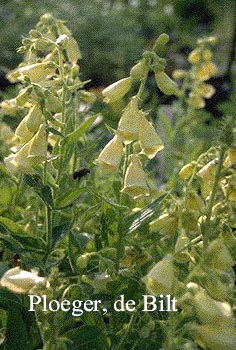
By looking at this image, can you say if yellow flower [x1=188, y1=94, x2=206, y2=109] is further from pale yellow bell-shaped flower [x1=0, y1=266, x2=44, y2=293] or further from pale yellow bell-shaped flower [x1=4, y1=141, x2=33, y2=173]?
pale yellow bell-shaped flower [x1=0, y1=266, x2=44, y2=293]

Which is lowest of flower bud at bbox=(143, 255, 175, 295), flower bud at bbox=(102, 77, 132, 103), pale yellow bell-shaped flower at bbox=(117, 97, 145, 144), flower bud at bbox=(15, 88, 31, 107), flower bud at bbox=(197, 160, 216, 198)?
flower bud at bbox=(143, 255, 175, 295)

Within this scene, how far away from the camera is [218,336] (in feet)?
2.81

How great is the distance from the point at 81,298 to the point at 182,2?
10105 millimetres

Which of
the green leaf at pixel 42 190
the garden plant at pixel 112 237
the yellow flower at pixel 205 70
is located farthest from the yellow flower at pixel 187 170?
the yellow flower at pixel 205 70

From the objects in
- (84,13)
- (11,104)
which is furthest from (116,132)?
(84,13)

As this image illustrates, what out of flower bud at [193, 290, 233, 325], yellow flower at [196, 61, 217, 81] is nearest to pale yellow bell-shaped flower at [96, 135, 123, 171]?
flower bud at [193, 290, 233, 325]

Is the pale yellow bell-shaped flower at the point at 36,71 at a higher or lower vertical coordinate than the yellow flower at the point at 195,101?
lower

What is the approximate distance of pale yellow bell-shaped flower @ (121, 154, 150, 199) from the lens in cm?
111

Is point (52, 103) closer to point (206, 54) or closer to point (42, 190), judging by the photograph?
point (42, 190)

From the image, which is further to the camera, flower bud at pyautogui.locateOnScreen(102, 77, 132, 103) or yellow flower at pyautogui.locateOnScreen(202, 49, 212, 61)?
yellow flower at pyautogui.locateOnScreen(202, 49, 212, 61)

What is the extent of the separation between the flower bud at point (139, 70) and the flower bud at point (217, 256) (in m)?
0.32

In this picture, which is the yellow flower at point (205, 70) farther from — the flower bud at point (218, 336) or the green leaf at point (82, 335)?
the flower bud at point (218, 336)

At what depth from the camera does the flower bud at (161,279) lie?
895 millimetres

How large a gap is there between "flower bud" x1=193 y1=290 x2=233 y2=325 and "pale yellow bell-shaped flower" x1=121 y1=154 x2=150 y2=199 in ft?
0.92
